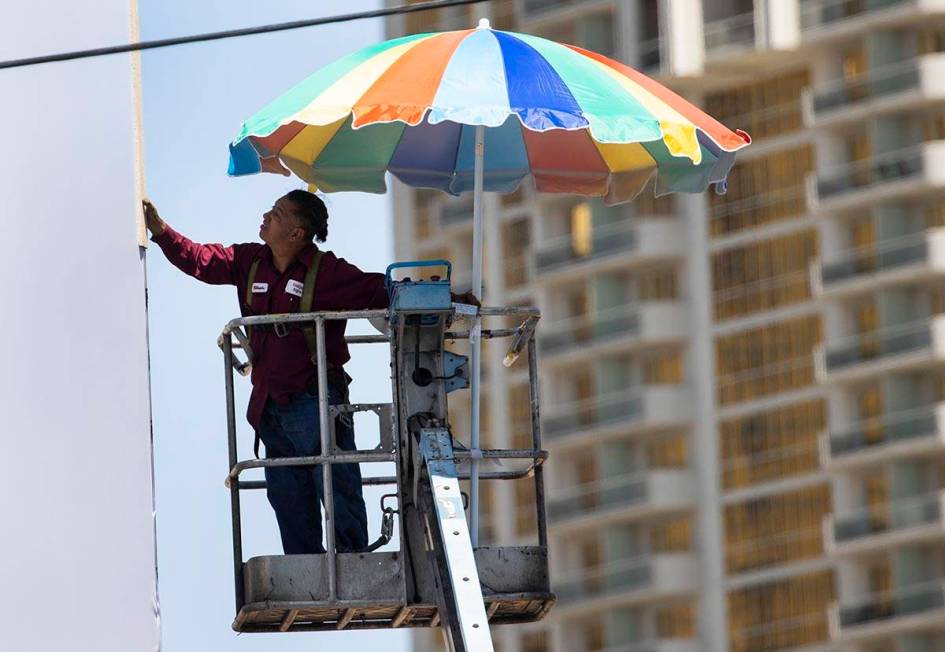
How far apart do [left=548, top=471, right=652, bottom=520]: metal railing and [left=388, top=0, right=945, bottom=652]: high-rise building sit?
9 centimetres

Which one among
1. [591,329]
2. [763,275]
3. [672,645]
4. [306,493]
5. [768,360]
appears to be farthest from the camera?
[591,329]

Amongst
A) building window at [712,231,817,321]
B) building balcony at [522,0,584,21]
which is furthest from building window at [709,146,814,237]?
building balcony at [522,0,584,21]

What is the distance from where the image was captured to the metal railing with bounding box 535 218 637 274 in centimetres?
9500

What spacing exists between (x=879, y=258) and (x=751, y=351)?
5288 mm

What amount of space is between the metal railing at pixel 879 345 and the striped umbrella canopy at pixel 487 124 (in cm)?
6815

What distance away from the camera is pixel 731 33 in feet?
296

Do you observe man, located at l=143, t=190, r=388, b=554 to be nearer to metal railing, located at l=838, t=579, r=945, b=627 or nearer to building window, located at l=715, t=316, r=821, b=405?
metal railing, located at l=838, t=579, r=945, b=627

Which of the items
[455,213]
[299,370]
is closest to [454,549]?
[299,370]

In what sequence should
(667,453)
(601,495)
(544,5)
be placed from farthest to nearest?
(544,5) < (601,495) < (667,453)

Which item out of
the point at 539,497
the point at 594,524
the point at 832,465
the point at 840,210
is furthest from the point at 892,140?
the point at 539,497

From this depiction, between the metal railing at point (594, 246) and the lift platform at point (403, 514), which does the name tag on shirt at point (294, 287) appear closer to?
the lift platform at point (403, 514)

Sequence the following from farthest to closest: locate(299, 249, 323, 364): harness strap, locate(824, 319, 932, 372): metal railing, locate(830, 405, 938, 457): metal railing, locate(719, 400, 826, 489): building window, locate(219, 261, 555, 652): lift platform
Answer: locate(719, 400, 826, 489): building window < locate(824, 319, 932, 372): metal railing < locate(830, 405, 938, 457): metal railing < locate(299, 249, 323, 364): harness strap < locate(219, 261, 555, 652): lift platform

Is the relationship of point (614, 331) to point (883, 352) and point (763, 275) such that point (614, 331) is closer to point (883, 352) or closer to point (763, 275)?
point (763, 275)

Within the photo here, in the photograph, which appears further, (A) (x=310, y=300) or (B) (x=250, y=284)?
(B) (x=250, y=284)
